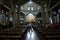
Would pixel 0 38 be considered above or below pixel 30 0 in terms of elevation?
below

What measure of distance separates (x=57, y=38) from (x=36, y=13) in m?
37.4

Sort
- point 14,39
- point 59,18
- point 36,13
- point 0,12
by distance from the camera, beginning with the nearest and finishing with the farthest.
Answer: point 14,39 < point 0,12 < point 59,18 < point 36,13

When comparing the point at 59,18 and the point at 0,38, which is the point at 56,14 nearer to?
the point at 59,18

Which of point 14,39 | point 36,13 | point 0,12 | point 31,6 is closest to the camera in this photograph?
point 14,39

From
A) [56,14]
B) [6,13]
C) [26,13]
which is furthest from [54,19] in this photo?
[26,13]

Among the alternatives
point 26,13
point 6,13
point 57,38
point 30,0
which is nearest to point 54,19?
point 6,13

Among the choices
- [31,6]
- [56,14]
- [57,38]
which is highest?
[31,6]

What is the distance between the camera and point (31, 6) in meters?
47.6

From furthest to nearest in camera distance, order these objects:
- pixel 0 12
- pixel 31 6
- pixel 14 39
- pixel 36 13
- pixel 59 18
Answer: pixel 31 6
pixel 36 13
pixel 59 18
pixel 0 12
pixel 14 39

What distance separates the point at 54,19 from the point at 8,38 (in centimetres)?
2541

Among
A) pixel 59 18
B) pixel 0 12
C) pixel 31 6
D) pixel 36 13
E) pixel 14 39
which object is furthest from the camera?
pixel 31 6

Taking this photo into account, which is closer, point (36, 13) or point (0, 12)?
point (0, 12)

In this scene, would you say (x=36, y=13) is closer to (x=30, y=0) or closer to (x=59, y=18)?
(x=30, y=0)

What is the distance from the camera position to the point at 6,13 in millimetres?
30422
